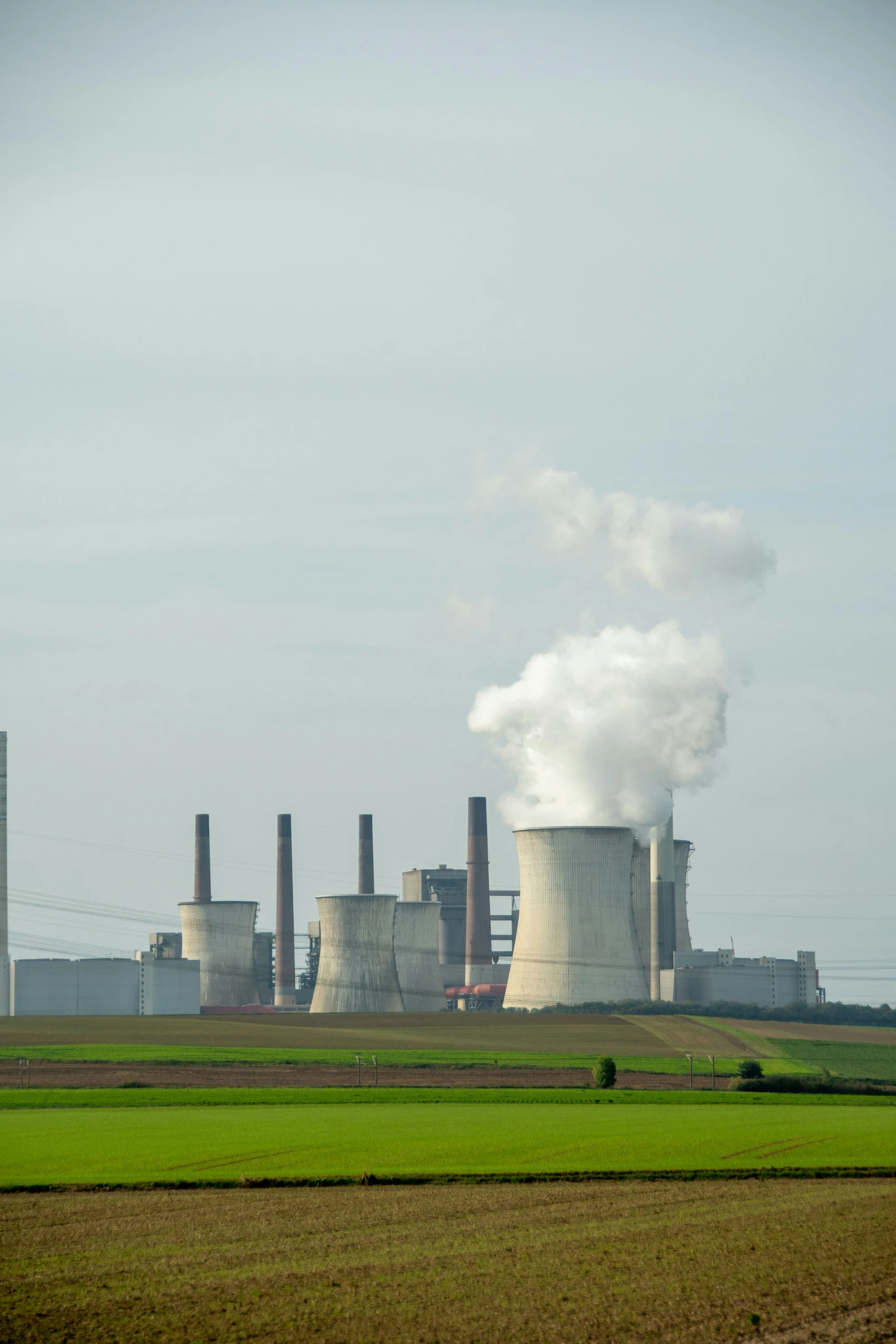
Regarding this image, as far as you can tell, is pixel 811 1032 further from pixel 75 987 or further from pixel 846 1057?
pixel 75 987

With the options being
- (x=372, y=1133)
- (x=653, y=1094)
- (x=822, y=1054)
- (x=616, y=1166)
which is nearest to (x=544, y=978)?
(x=822, y=1054)

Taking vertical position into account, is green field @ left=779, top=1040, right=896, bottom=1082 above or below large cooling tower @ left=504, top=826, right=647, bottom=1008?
below

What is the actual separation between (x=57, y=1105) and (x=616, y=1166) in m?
11.9

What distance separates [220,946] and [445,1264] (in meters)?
49.5

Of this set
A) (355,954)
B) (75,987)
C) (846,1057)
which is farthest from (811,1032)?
(75,987)

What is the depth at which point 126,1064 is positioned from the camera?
31875 millimetres

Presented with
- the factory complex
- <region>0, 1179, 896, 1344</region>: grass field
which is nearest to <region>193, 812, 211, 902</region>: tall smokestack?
the factory complex

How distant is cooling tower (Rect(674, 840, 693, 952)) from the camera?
5319 centimetres

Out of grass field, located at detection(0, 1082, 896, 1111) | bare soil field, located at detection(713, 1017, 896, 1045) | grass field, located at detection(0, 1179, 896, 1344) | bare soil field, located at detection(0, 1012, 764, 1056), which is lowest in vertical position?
bare soil field, located at detection(713, 1017, 896, 1045)

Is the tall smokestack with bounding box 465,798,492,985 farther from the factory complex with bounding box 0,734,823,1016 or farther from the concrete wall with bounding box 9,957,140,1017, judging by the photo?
the concrete wall with bounding box 9,957,140,1017

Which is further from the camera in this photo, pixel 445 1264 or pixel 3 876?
pixel 3 876

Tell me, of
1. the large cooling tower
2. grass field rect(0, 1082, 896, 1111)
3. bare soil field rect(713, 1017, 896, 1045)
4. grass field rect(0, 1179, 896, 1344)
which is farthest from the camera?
bare soil field rect(713, 1017, 896, 1045)

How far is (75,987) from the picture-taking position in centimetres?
5219

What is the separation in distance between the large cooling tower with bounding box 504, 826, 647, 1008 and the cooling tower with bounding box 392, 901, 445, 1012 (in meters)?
13.3
